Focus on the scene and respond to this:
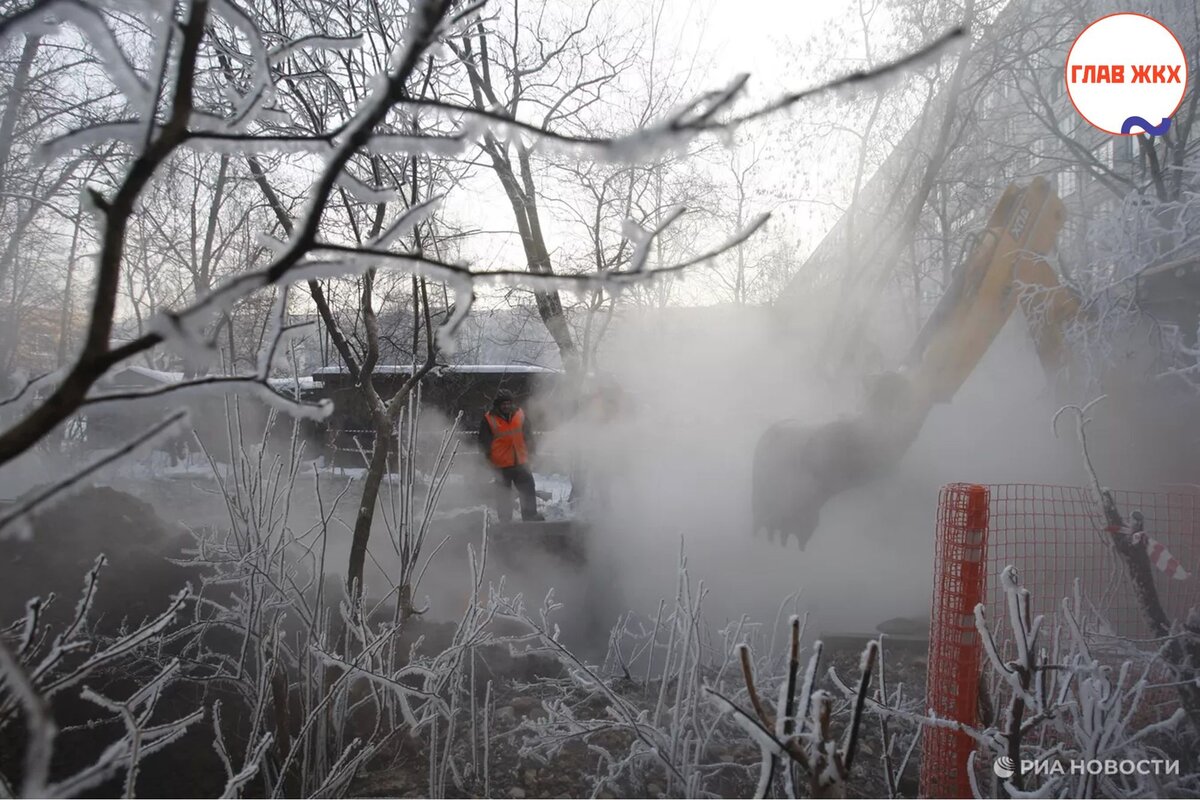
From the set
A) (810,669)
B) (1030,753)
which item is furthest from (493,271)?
(1030,753)

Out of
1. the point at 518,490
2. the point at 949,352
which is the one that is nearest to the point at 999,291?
the point at 949,352

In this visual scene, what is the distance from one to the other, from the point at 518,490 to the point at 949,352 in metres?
5.02

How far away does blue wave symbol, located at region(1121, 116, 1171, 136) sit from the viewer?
20.9 ft

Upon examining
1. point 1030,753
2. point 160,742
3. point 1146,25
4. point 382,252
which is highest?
point 1146,25

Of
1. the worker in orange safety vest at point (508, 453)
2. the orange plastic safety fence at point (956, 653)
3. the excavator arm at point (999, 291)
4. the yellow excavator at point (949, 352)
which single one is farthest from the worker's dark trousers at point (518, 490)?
the orange plastic safety fence at point (956, 653)

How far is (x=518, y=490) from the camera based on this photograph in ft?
27.7

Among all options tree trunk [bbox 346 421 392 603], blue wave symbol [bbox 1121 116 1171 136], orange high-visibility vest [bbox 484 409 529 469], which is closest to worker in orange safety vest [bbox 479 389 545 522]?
orange high-visibility vest [bbox 484 409 529 469]

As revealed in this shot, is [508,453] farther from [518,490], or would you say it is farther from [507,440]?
[518,490]

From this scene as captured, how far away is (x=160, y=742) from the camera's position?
1.71 m

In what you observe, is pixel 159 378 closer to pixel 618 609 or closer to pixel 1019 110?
pixel 618 609

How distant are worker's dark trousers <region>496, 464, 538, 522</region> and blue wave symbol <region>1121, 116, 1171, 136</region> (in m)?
7.19

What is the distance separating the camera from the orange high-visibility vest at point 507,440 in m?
8.27

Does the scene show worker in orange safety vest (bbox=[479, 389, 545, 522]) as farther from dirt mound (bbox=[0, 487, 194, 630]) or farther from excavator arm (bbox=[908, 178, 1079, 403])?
excavator arm (bbox=[908, 178, 1079, 403])

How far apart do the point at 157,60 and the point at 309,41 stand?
0.39 metres
